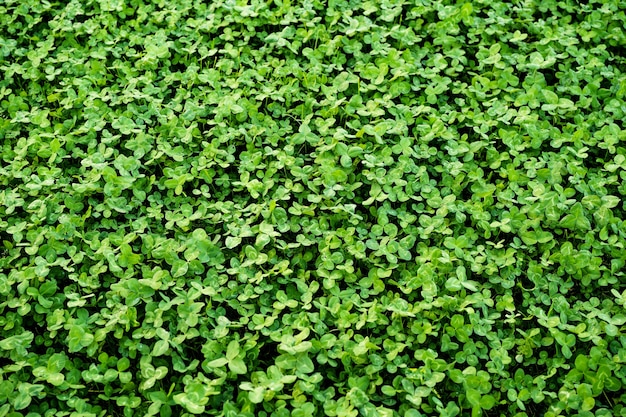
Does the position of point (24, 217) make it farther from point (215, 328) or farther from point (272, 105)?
point (272, 105)

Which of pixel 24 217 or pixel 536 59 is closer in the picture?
pixel 24 217

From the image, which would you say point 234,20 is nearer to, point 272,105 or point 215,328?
point 272,105

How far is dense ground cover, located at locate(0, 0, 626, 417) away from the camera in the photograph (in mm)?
2217

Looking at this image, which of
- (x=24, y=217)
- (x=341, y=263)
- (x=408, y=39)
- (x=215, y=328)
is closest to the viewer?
(x=215, y=328)

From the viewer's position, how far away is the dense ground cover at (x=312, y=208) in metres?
2.22

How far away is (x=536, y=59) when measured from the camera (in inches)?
125

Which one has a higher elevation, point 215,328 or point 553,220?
point 553,220

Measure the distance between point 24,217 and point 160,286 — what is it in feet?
2.58

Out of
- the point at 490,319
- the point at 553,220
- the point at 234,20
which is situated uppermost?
the point at 234,20

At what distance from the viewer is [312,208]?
8.66ft

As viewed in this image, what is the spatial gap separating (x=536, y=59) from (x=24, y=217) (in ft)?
8.50

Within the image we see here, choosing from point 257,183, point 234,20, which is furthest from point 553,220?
point 234,20

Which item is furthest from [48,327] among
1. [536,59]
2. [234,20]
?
[536,59]

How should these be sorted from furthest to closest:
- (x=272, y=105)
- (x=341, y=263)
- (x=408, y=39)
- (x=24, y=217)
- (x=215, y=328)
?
(x=408, y=39)
(x=272, y=105)
(x=24, y=217)
(x=341, y=263)
(x=215, y=328)
